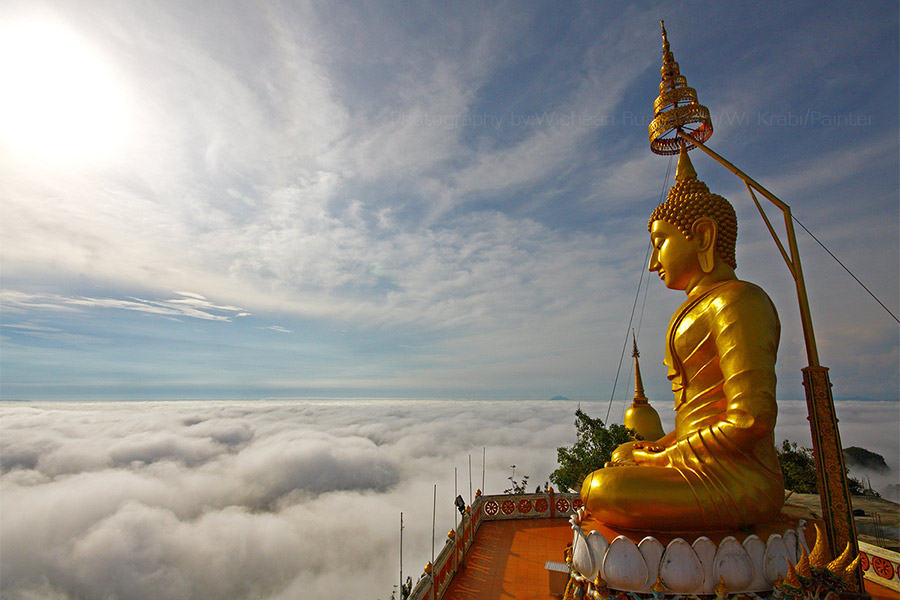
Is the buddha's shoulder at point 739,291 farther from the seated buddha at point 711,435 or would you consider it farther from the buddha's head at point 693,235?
the buddha's head at point 693,235

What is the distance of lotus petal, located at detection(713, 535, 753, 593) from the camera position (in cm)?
553

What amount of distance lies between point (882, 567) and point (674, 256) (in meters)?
7.42

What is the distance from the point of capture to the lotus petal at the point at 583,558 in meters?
5.99

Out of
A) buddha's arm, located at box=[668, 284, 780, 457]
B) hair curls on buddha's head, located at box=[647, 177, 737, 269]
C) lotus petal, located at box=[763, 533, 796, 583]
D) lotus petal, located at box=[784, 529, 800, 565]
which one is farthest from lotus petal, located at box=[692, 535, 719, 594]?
hair curls on buddha's head, located at box=[647, 177, 737, 269]

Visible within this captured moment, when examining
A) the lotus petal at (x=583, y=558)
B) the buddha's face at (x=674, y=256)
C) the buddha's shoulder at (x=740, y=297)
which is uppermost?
the buddha's face at (x=674, y=256)

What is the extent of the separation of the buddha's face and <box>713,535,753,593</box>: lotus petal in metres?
4.34

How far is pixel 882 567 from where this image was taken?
28.3 ft

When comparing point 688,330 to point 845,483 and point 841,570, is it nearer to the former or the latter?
point 845,483

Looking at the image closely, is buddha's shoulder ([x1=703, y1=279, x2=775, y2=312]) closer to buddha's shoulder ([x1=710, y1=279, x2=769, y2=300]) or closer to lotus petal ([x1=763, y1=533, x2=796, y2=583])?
buddha's shoulder ([x1=710, y1=279, x2=769, y2=300])

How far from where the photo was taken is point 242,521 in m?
75.2

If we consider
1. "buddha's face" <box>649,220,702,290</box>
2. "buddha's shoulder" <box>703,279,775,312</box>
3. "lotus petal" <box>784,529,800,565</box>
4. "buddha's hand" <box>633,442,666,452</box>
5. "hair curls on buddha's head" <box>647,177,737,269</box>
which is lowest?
"lotus petal" <box>784,529,800,565</box>

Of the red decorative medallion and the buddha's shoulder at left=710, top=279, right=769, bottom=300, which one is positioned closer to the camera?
the buddha's shoulder at left=710, top=279, right=769, bottom=300

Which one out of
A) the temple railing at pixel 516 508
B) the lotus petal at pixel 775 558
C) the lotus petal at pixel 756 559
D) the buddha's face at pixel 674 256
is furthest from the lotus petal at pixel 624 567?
the temple railing at pixel 516 508

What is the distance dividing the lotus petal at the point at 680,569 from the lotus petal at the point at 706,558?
56 mm
